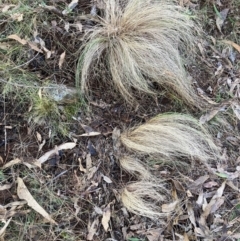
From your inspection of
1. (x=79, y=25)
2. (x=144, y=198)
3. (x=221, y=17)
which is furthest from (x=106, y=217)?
(x=221, y=17)

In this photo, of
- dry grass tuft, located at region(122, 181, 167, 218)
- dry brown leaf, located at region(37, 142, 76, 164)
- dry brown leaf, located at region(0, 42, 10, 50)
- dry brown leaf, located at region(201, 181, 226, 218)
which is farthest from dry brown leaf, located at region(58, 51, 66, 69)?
dry brown leaf, located at region(201, 181, 226, 218)

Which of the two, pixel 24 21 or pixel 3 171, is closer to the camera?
pixel 3 171

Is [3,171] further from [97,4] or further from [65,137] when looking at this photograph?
[97,4]

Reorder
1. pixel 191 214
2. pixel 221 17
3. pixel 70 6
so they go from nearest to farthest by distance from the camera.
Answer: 1. pixel 191 214
2. pixel 70 6
3. pixel 221 17

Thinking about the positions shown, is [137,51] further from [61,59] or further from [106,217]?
[106,217]

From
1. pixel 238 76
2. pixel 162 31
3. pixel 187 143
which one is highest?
pixel 162 31

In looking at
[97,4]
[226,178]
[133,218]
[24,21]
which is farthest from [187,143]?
[24,21]
